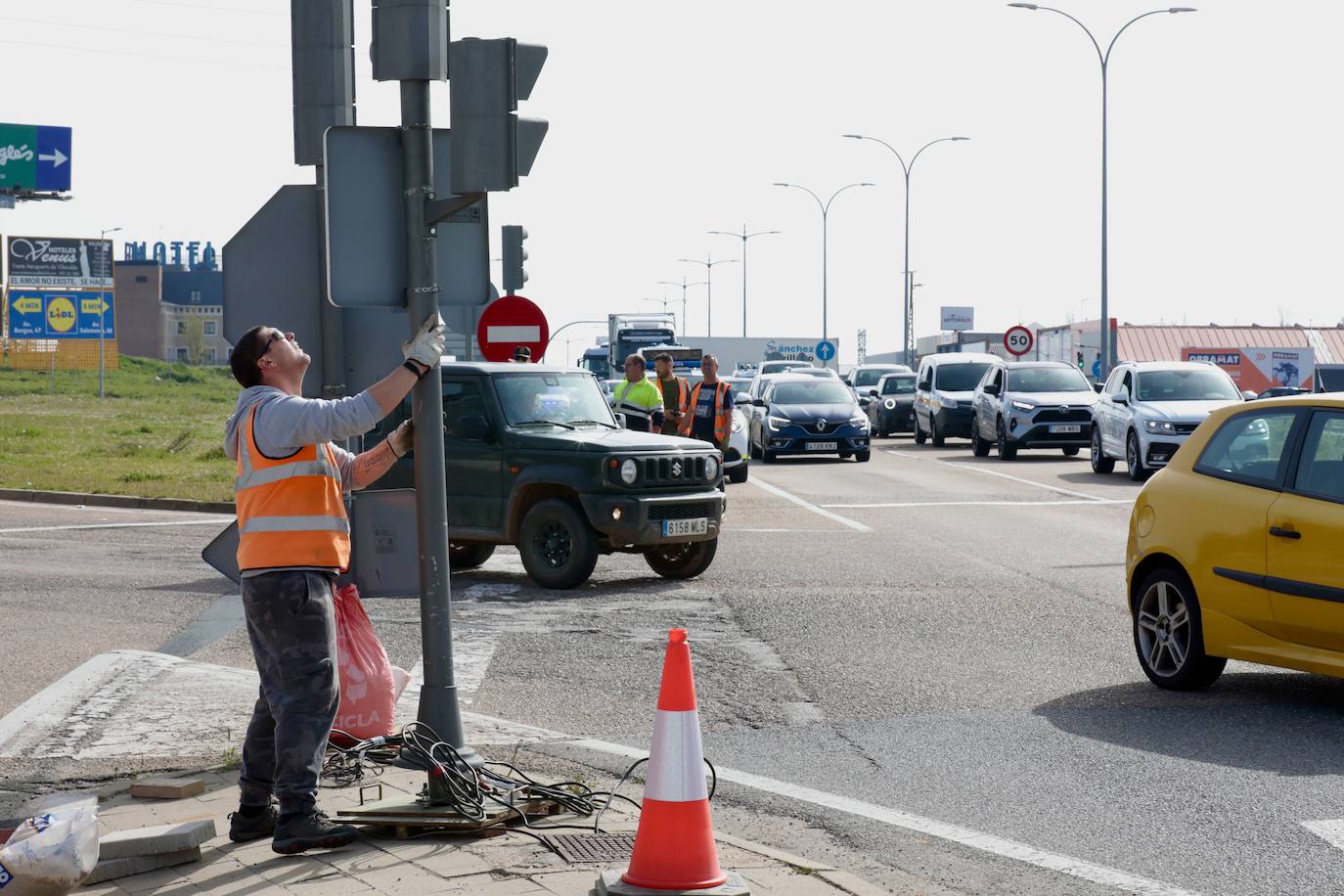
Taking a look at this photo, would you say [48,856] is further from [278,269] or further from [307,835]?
[278,269]

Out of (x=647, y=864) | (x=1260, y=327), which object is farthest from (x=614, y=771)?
(x=1260, y=327)

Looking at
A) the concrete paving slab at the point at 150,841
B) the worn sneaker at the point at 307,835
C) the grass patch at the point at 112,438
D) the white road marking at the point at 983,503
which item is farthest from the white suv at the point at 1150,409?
the concrete paving slab at the point at 150,841

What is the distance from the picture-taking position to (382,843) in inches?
226

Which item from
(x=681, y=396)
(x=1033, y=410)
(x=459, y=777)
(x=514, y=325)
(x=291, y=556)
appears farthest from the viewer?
(x=1033, y=410)

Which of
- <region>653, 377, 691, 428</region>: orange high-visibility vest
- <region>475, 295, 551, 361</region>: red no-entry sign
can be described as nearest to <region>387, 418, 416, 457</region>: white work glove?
<region>475, 295, 551, 361</region>: red no-entry sign

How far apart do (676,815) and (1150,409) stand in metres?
22.4

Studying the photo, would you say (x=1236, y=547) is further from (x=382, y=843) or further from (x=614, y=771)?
(x=382, y=843)

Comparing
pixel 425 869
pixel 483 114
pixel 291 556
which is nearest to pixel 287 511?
pixel 291 556

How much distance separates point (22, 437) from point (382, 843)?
118ft

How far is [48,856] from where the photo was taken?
197 inches

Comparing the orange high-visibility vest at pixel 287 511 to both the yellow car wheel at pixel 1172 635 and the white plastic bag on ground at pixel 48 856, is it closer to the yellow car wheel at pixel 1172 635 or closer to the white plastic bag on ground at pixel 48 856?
the white plastic bag on ground at pixel 48 856

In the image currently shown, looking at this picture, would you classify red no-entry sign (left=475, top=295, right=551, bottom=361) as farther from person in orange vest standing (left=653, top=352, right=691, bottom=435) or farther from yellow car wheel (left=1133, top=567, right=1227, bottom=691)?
yellow car wheel (left=1133, top=567, right=1227, bottom=691)

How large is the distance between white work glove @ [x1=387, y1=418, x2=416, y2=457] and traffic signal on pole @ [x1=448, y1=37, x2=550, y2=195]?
2.79 feet

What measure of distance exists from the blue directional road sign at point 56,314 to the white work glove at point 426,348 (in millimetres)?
89576
